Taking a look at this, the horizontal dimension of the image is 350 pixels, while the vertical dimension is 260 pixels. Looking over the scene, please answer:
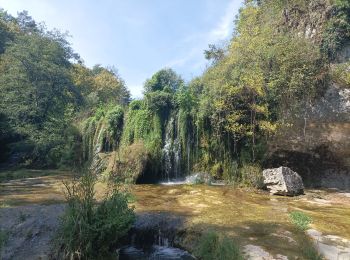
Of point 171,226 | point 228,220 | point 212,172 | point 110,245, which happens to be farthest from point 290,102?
point 110,245

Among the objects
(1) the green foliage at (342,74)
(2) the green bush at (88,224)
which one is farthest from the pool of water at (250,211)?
(1) the green foliage at (342,74)

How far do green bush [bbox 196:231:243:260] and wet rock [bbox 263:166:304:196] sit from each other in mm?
7085

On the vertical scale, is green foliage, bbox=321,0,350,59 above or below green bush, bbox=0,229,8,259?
above

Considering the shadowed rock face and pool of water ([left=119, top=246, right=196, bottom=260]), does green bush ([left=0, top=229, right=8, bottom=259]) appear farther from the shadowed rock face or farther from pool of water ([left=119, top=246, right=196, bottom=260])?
the shadowed rock face

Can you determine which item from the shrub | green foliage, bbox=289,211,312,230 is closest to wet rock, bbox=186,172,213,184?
the shrub

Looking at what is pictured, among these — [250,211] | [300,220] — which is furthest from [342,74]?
[300,220]

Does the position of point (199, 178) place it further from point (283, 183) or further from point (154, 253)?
point (154, 253)

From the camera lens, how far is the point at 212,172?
54.9ft

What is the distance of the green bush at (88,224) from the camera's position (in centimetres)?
590

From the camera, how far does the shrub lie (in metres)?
14.6

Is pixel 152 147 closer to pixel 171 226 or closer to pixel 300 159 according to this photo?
pixel 300 159

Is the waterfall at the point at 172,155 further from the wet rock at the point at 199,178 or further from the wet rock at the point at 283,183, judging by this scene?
the wet rock at the point at 283,183

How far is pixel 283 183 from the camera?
13156 millimetres

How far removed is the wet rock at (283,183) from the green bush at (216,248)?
709 centimetres
